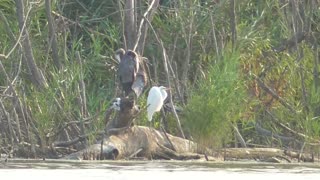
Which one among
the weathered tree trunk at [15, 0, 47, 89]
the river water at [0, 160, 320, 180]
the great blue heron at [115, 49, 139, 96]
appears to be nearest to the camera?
the river water at [0, 160, 320, 180]

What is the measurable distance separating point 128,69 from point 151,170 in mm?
1921

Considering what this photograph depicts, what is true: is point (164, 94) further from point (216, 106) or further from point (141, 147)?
point (141, 147)

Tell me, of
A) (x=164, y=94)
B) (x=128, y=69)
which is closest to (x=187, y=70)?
(x=164, y=94)

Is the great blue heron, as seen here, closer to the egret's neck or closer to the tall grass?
the egret's neck

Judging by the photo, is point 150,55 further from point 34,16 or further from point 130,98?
point 130,98

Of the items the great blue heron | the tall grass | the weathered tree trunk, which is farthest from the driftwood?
the weathered tree trunk

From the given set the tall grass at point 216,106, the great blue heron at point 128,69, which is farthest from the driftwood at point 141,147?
the great blue heron at point 128,69

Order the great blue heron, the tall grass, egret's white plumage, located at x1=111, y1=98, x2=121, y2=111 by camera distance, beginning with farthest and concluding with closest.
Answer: the tall grass → the great blue heron → egret's white plumage, located at x1=111, y1=98, x2=121, y2=111

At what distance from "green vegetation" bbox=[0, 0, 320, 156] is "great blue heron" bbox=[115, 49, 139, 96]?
432 mm

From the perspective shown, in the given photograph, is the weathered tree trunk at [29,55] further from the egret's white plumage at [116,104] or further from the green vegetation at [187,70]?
Answer: the egret's white plumage at [116,104]

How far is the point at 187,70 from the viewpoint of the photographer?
14.8 meters

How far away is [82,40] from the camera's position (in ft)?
54.9

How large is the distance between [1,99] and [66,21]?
2.82 meters

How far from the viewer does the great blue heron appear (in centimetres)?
1303
